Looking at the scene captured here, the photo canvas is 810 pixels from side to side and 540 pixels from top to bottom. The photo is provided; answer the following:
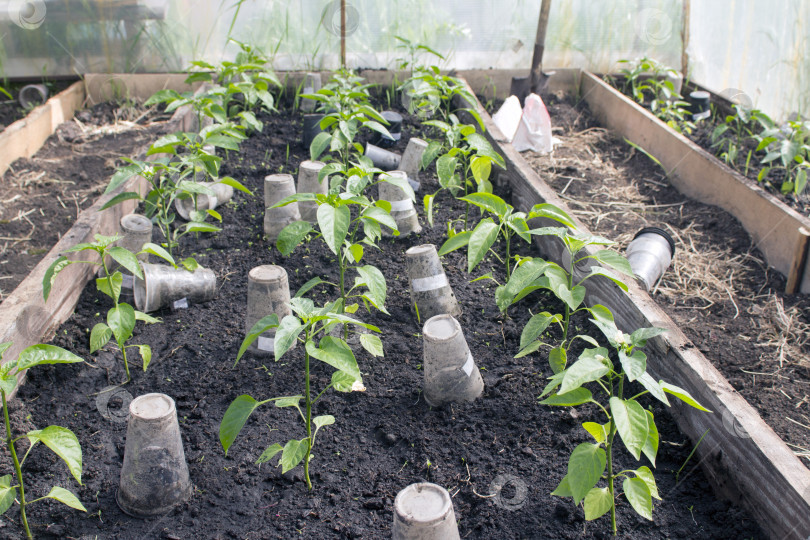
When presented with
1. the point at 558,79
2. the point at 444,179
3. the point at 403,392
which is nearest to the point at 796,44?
the point at 558,79

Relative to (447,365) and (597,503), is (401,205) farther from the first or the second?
(597,503)

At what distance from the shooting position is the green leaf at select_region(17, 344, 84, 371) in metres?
1.46

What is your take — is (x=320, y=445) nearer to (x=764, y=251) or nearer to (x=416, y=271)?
(x=416, y=271)

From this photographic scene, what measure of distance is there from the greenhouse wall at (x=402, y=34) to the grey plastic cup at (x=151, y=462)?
11.9 ft

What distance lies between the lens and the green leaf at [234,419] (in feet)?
5.12

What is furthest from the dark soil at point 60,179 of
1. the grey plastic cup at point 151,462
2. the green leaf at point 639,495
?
the green leaf at point 639,495

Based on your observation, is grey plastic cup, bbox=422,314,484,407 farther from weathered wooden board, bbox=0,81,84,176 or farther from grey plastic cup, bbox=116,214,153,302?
weathered wooden board, bbox=0,81,84,176

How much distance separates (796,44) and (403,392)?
4154 millimetres

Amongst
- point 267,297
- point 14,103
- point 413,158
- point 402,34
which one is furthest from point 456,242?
point 14,103

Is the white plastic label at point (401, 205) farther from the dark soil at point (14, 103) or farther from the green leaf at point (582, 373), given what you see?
the dark soil at point (14, 103)

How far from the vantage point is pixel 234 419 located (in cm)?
159

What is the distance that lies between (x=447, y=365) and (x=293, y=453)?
53 cm

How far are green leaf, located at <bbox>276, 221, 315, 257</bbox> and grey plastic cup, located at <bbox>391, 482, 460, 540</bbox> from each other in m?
0.93

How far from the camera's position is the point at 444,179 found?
115 inches
